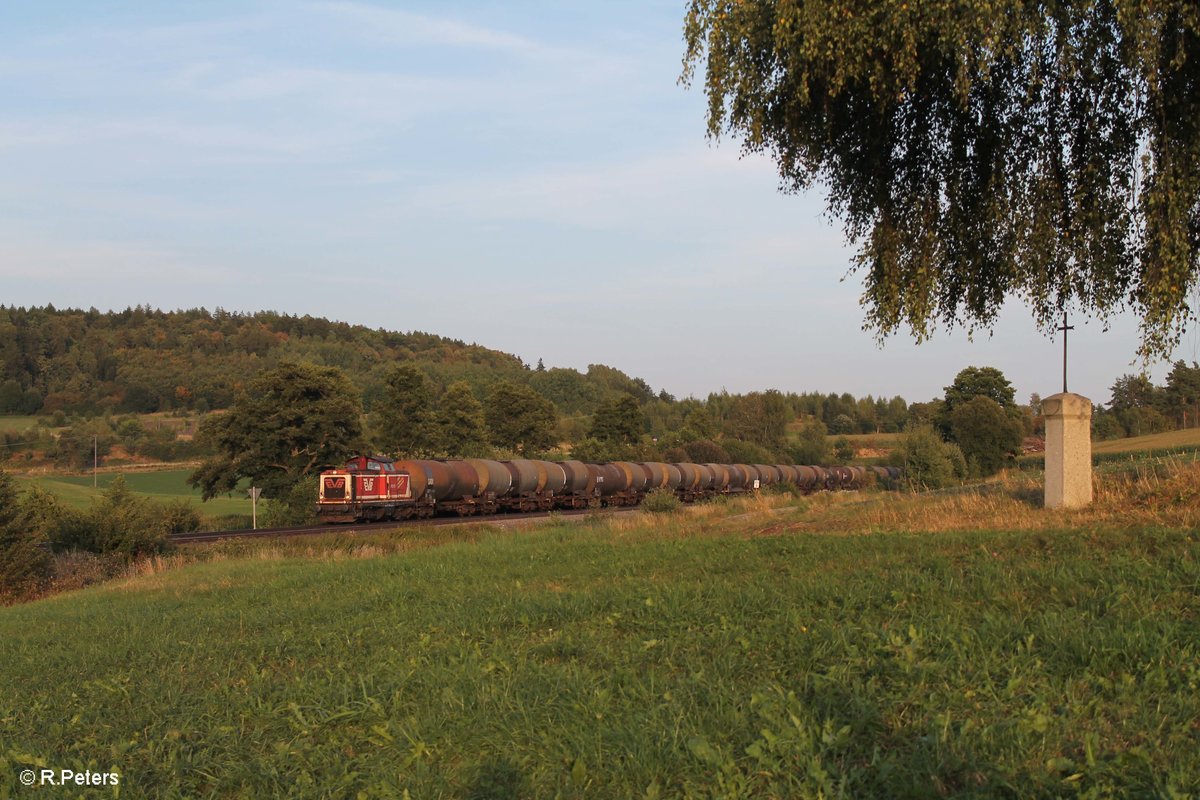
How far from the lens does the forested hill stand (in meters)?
132

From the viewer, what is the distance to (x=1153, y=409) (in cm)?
8312

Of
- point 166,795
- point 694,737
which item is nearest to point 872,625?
point 694,737

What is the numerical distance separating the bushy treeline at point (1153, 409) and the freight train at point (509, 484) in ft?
103

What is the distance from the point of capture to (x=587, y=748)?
534 cm

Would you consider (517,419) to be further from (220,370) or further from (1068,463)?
(1068,463)

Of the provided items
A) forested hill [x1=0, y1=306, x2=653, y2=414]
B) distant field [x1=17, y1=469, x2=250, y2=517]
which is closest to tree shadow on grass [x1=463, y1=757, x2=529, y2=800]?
distant field [x1=17, y1=469, x2=250, y2=517]

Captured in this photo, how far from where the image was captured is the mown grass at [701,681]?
4773 mm

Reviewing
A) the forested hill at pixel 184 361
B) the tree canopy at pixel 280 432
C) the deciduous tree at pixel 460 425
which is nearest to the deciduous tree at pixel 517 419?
the deciduous tree at pixel 460 425

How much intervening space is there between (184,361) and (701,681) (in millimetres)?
152626

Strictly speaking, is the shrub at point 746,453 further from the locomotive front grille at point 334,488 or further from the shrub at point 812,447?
the locomotive front grille at point 334,488

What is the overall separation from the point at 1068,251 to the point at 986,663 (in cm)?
858

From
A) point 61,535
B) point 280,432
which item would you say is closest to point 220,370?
point 280,432

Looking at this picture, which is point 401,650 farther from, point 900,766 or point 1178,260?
point 1178,260

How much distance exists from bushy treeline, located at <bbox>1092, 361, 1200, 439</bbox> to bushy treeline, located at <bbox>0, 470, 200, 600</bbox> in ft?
240
